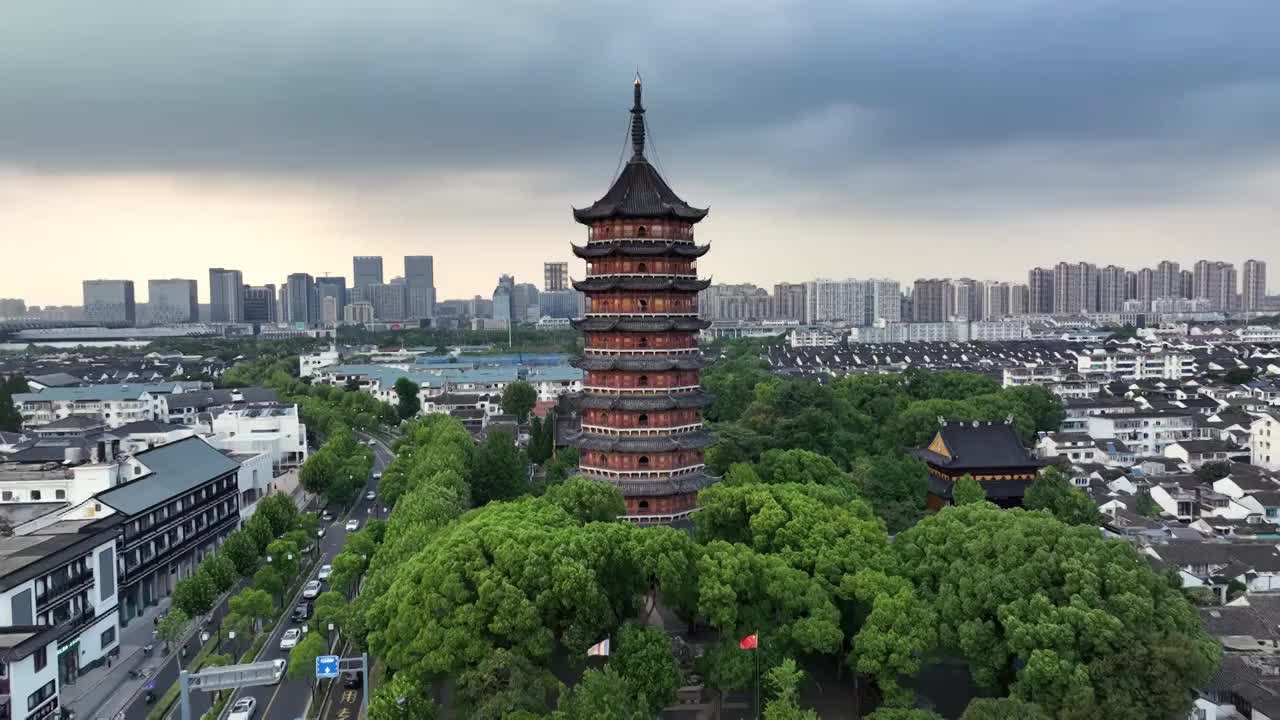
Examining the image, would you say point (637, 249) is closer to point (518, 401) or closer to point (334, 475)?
point (334, 475)

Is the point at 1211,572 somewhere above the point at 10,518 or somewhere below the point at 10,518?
below

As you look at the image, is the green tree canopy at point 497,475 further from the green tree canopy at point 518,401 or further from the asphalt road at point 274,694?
the green tree canopy at point 518,401

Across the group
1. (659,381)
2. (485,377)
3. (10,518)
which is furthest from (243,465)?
(485,377)

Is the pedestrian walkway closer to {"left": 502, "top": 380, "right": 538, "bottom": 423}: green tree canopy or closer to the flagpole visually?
the flagpole

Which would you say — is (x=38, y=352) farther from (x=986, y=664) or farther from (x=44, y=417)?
(x=986, y=664)

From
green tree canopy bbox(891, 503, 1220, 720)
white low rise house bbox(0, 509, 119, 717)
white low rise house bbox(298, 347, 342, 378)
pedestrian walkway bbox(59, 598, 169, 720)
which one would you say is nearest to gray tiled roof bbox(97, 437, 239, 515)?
white low rise house bbox(0, 509, 119, 717)

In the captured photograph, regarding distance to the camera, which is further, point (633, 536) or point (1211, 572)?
point (1211, 572)
